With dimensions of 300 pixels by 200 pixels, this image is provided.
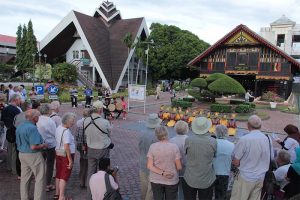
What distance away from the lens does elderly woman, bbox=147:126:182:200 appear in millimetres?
4176

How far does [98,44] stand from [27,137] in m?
30.8

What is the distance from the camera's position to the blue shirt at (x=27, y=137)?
15.6ft

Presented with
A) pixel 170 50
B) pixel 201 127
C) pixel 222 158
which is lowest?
pixel 222 158

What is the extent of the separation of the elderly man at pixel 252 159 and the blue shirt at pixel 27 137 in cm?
333

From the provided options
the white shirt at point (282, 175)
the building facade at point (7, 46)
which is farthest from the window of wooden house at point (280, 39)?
the white shirt at point (282, 175)

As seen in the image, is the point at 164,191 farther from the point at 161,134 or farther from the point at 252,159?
the point at 252,159

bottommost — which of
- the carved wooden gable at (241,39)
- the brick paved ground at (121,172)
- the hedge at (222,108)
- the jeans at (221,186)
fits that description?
the brick paved ground at (121,172)

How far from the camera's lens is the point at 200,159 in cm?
416

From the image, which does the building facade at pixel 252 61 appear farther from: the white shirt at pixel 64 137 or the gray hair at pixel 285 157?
the white shirt at pixel 64 137

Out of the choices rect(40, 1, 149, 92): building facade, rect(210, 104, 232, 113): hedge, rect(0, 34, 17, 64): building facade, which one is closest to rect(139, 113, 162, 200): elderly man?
rect(210, 104, 232, 113): hedge

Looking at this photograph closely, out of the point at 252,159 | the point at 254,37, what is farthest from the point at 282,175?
the point at 254,37

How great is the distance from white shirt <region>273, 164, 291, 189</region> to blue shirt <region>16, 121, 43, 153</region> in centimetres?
407

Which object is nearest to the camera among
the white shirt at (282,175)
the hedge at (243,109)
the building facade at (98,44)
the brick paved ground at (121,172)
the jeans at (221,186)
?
the white shirt at (282,175)

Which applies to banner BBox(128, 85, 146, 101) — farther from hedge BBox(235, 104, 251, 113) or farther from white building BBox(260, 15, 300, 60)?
white building BBox(260, 15, 300, 60)
